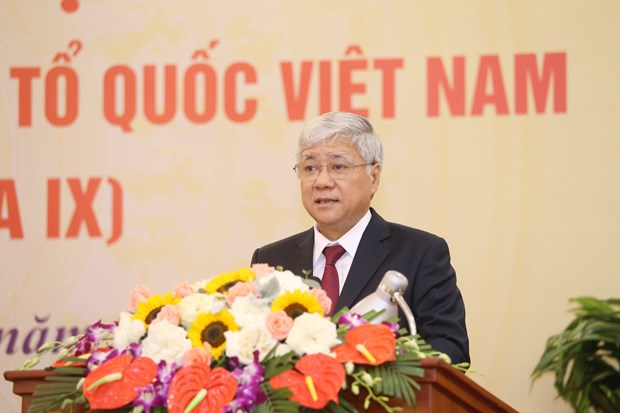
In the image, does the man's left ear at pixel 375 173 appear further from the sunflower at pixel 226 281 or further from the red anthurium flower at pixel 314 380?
the red anthurium flower at pixel 314 380

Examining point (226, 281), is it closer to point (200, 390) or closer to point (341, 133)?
point (200, 390)

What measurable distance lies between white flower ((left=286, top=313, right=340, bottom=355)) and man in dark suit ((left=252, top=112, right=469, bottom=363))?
947 mm

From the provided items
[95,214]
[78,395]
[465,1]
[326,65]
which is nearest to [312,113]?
[326,65]

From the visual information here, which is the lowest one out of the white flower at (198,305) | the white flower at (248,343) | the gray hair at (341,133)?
the white flower at (248,343)

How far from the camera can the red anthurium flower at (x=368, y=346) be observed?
74.8 inches

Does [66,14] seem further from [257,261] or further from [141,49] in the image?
[257,261]

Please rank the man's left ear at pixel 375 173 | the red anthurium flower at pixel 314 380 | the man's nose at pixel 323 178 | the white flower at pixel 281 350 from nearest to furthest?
the red anthurium flower at pixel 314 380 → the white flower at pixel 281 350 → the man's nose at pixel 323 178 → the man's left ear at pixel 375 173

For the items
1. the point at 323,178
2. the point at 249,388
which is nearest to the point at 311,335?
the point at 249,388

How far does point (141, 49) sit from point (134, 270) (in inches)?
39.3

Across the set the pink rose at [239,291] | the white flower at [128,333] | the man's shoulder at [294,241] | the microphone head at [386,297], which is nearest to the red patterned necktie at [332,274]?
the man's shoulder at [294,241]

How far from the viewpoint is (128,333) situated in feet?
6.81

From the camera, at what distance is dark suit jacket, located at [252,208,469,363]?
2.83 meters

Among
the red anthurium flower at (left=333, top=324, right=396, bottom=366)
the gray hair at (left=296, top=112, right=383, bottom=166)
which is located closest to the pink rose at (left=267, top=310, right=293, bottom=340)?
the red anthurium flower at (left=333, top=324, right=396, bottom=366)

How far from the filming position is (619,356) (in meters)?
1.93
